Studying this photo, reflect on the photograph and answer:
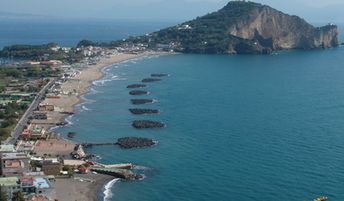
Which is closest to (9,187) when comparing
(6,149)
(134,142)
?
(6,149)

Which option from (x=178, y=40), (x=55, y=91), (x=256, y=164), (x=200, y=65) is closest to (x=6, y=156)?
(x=256, y=164)

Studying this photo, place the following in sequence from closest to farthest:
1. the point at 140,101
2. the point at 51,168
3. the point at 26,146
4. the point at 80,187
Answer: the point at 80,187, the point at 51,168, the point at 26,146, the point at 140,101

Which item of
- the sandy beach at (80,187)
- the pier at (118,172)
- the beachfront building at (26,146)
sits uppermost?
the beachfront building at (26,146)

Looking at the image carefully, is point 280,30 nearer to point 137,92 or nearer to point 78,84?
point 78,84

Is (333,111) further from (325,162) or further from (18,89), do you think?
(18,89)

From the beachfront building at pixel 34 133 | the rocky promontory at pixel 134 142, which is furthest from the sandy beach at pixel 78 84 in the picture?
the rocky promontory at pixel 134 142

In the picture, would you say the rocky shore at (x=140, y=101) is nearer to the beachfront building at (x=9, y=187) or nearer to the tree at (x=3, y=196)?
the beachfront building at (x=9, y=187)
